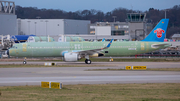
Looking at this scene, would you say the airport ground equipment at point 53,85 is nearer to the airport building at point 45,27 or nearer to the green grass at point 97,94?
the green grass at point 97,94

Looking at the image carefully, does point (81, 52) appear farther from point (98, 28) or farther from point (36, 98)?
point (98, 28)

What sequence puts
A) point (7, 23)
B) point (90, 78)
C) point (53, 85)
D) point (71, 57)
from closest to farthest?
point (53, 85), point (90, 78), point (71, 57), point (7, 23)

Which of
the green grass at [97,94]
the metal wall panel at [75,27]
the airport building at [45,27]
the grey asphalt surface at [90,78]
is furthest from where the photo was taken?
the metal wall panel at [75,27]

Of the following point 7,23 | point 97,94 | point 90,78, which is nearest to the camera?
point 97,94

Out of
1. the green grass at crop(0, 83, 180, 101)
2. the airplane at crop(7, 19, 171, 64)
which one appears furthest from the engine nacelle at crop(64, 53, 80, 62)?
the green grass at crop(0, 83, 180, 101)

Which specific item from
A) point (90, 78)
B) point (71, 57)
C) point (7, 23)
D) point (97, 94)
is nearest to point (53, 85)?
point (97, 94)

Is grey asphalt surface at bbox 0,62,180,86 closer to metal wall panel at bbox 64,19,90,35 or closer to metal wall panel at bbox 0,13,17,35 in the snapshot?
metal wall panel at bbox 0,13,17,35

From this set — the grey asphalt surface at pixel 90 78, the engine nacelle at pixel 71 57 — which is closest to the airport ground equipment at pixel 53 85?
the grey asphalt surface at pixel 90 78

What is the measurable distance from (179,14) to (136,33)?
70.8 metres

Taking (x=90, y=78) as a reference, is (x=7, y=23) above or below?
above

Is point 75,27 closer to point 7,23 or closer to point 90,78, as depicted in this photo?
point 7,23

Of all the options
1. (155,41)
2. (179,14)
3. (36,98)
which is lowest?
(36,98)

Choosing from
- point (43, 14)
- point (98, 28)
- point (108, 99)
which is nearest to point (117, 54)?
point (108, 99)

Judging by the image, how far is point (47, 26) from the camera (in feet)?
337
